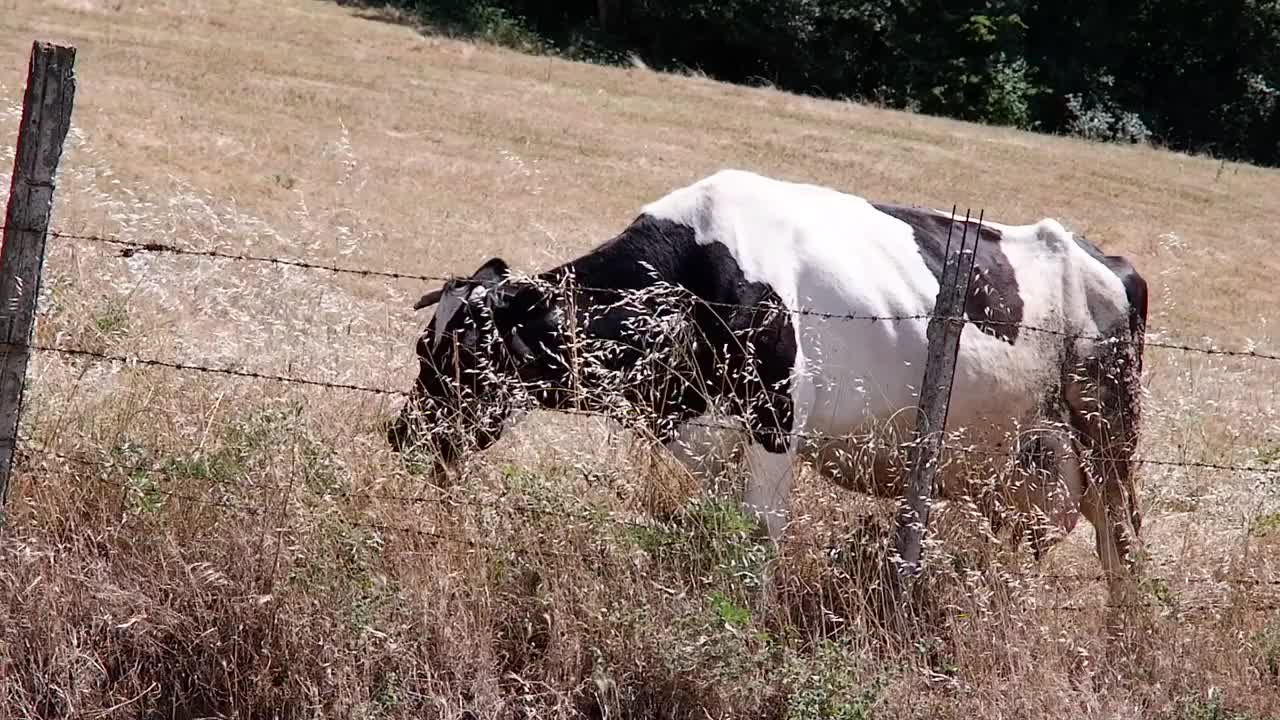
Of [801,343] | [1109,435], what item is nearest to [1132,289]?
[1109,435]

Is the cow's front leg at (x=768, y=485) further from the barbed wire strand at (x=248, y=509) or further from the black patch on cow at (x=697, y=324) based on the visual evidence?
the barbed wire strand at (x=248, y=509)

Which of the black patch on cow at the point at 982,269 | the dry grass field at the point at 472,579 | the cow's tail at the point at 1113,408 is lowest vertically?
the dry grass field at the point at 472,579

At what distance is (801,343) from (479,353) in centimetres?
135

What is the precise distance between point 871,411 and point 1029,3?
1641 inches

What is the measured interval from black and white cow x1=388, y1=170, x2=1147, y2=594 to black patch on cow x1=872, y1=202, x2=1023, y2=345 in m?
0.01

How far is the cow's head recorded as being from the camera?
19.5ft

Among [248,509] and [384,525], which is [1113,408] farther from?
[248,509]

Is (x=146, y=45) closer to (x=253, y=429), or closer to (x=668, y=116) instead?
(x=668, y=116)

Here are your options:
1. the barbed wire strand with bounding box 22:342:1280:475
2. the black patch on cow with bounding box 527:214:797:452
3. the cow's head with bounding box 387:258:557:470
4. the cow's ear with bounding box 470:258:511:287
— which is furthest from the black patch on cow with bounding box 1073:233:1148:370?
the cow's ear with bounding box 470:258:511:287

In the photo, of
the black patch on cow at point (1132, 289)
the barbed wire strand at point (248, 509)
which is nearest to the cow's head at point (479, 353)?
the barbed wire strand at point (248, 509)

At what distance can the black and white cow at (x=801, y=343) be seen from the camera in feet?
20.0

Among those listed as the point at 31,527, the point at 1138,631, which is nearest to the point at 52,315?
the point at 31,527

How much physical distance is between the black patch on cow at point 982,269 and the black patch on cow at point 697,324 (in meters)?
1.00

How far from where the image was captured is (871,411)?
6.57 metres
